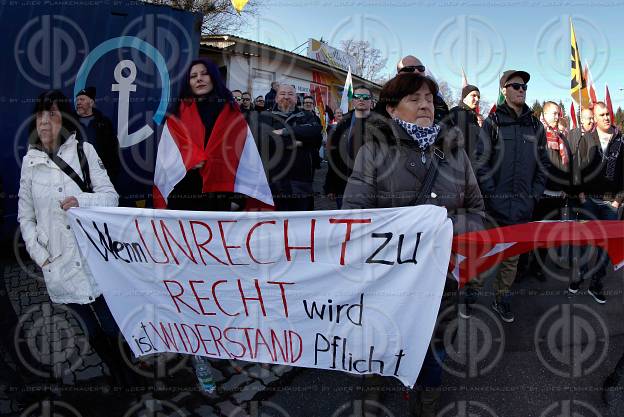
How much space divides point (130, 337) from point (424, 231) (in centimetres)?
185

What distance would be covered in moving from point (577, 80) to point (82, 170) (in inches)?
259

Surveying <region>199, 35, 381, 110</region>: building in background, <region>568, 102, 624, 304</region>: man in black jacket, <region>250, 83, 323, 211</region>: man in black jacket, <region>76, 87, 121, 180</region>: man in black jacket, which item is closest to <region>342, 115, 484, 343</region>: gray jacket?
<region>250, 83, 323, 211</region>: man in black jacket

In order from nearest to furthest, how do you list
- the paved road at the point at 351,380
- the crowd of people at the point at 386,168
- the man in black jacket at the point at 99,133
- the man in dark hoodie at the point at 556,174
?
the crowd of people at the point at 386,168 < the paved road at the point at 351,380 < the man in dark hoodie at the point at 556,174 < the man in black jacket at the point at 99,133

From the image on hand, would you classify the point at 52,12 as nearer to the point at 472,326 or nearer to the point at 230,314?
the point at 230,314

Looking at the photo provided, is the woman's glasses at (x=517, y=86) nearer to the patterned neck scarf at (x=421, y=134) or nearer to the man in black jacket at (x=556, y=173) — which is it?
the man in black jacket at (x=556, y=173)

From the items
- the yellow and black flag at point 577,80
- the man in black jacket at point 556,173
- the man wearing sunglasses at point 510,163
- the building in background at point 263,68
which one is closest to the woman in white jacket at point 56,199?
the man wearing sunglasses at point 510,163

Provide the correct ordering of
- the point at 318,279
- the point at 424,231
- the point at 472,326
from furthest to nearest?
the point at 472,326 → the point at 318,279 → the point at 424,231

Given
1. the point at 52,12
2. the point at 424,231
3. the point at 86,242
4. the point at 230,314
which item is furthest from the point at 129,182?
the point at 424,231

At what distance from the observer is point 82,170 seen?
2877mm

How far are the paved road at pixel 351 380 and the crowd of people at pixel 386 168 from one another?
0.25m

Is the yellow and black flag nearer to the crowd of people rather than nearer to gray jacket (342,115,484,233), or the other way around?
the crowd of people

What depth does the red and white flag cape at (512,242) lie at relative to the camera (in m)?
2.44

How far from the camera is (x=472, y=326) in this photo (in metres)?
3.98

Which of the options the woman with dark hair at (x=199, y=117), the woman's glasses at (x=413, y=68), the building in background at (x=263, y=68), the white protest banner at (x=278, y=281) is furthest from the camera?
the building in background at (x=263, y=68)
